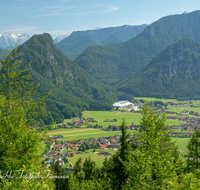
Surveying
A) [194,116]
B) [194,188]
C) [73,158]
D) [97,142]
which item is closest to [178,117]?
[194,116]

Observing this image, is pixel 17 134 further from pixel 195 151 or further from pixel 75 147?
pixel 75 147

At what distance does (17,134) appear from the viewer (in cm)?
1316

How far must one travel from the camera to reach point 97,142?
10131 centimetres

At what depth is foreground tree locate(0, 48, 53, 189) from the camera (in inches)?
449

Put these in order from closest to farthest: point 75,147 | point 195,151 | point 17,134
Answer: point 17,134 → point 195,151 → point 75,147

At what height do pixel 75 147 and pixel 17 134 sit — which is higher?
pixel 17 134

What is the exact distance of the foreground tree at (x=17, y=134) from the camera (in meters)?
11.4

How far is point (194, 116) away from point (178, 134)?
5215 cm

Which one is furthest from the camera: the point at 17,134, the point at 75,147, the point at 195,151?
the point at 75,147

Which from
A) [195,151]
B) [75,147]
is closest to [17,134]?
[195,151]

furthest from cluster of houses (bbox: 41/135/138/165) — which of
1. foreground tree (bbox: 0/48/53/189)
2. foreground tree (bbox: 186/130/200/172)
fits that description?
foreground tree (bbox: 0/48/53/189)

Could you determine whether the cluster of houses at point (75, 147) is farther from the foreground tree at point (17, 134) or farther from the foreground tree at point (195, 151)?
the foreground tree at point (17, 134)

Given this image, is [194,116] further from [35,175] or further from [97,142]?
[35,175]

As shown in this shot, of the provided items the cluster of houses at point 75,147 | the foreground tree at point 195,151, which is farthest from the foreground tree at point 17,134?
the cluster of houses at point 75,147
